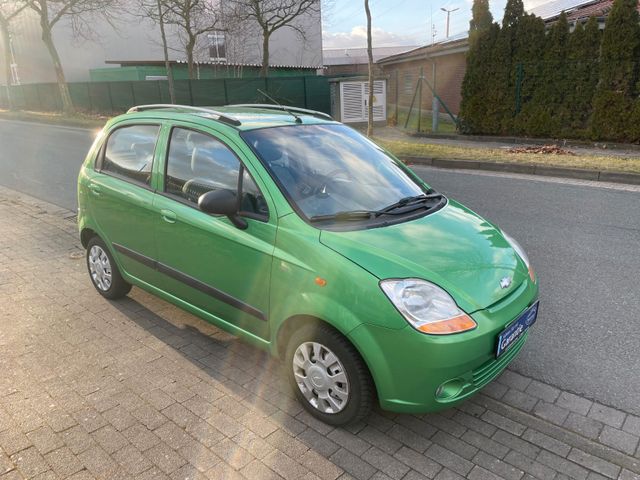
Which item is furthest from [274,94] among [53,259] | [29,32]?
[29,32]

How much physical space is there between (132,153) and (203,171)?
3.12 feet

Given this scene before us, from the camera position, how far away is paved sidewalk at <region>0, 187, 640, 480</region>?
99.6 inches

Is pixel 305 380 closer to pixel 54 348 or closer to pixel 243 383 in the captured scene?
pixel 243 383

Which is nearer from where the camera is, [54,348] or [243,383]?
[243,383]

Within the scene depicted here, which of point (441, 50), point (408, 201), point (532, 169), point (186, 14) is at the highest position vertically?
point (186, 14)

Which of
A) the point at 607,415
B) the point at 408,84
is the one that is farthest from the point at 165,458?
the point at 408,84

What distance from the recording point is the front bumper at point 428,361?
2447 mm

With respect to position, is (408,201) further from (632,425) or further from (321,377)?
(632,425)

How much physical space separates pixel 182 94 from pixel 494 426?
81.7ft

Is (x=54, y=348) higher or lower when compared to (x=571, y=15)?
lower

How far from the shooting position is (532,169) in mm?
9945

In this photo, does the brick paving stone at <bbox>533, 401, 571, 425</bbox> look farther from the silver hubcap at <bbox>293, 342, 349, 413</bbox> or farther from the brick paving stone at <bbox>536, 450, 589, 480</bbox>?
the silver hubcap at <bbox>293, 342, 349, 413</bbox>

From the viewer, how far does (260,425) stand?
2.85 meters

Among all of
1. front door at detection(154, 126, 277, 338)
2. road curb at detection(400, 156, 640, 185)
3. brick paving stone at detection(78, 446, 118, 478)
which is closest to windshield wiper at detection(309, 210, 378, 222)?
front door at detection(154, 126, 277, 338)
